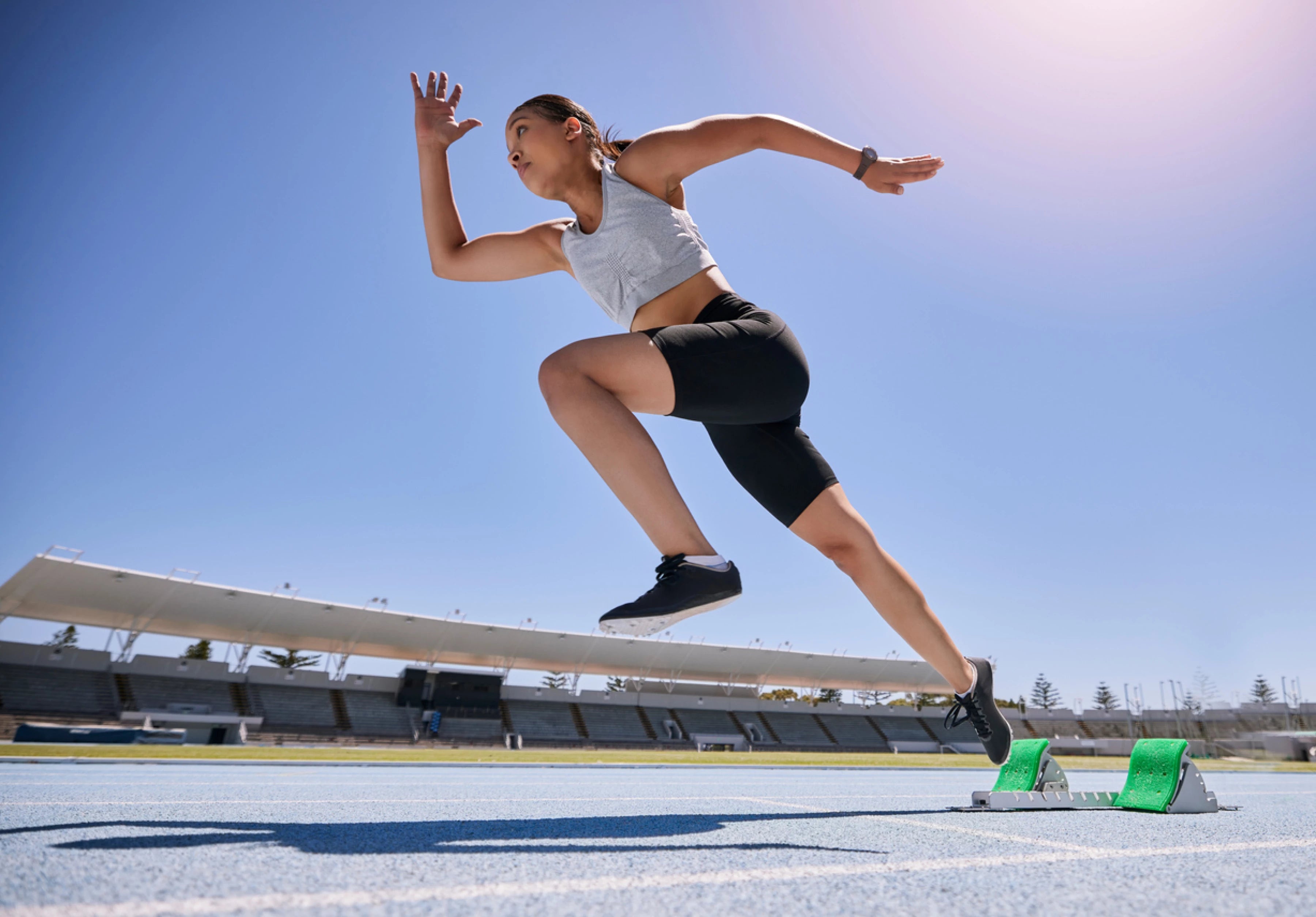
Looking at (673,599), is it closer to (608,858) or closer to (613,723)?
(608,858)

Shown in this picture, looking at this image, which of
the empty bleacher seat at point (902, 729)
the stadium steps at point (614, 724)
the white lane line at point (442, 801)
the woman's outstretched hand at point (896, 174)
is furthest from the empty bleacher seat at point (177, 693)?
the woman's outstretched hand at point (896, 174)

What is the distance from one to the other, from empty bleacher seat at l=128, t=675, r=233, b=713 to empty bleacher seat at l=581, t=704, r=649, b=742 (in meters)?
17.2

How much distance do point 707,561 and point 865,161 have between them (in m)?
1.34

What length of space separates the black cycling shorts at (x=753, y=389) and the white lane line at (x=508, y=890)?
999mm

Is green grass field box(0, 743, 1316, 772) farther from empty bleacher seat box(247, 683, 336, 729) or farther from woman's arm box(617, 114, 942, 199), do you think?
empty bleacher seat box(247, 683, 336, 729)

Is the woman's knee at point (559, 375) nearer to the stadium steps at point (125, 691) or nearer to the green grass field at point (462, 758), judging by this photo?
the green grass field at point (462, 758)

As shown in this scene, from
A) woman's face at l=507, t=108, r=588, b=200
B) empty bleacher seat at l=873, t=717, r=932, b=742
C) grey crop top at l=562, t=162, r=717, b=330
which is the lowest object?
empty bleacher seat at l=873, t=717, r=932, b=742

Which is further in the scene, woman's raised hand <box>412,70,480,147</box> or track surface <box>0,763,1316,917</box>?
woman's raised hand <box>412,70,480,147</box>

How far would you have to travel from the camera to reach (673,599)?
1656 mm

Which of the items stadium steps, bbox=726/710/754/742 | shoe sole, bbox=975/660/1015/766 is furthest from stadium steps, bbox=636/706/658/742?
shoe sole, bbox=975/660/1015/766

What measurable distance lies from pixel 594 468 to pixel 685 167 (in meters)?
0.93

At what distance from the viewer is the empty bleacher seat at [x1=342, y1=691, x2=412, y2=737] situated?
34.5m

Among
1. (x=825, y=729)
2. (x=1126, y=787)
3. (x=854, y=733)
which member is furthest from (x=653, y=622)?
(x=854, y=733)

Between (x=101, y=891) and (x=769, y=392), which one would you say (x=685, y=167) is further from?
(x=101, y=891)
